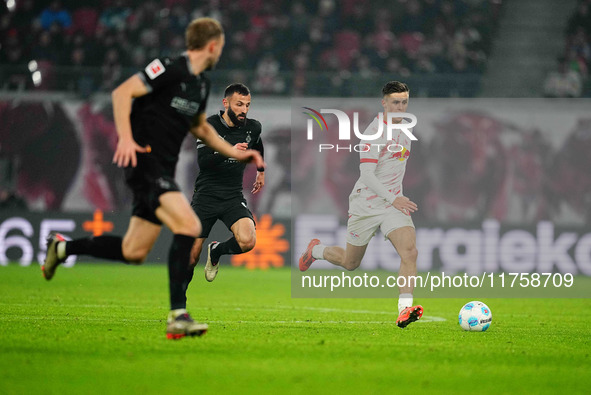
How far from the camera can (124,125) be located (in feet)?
20.7

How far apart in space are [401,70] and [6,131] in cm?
1022

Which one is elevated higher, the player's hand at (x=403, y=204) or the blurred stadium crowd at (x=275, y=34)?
the blurred stadium crowd at (x=275, y=34)

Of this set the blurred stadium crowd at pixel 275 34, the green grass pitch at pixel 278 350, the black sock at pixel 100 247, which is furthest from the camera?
the blurred stadium crowd at pixel 275 34

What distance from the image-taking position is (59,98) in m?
22.2

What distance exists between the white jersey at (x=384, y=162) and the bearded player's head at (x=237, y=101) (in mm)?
1398

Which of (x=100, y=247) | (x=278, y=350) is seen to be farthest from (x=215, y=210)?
(x=278, y=350)

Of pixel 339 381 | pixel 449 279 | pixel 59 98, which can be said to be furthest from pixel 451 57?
pixel 339 381

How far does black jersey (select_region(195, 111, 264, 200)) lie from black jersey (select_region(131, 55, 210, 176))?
9.43ft

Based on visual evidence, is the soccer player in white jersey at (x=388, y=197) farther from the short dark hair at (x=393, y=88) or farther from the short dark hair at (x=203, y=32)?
the short dark hair at (x=203, y=32)

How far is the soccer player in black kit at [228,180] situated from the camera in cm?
965

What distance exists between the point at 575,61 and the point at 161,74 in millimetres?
18711

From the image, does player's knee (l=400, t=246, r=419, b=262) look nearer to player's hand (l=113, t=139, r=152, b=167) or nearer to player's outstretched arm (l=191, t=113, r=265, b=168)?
player's outstretched arm (l=191, t=113, r=265, b=168)

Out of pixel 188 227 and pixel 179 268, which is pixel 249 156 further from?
pixel 179 268


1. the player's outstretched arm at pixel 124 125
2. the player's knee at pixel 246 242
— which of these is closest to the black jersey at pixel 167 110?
the player's outstretched arm at pixel 124 125
